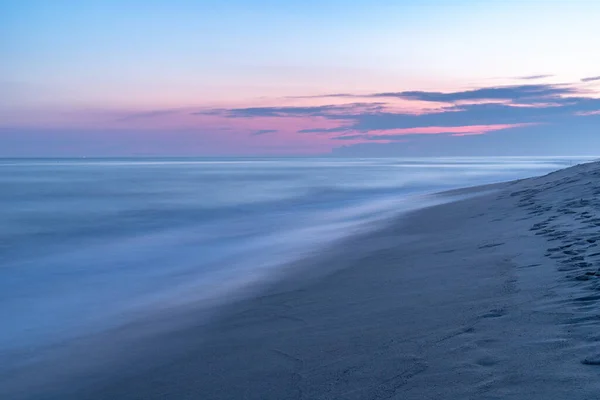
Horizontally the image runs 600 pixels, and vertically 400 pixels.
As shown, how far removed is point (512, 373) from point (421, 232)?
26.2 ft

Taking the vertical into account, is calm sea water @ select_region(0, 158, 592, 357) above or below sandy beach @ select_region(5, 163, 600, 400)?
below

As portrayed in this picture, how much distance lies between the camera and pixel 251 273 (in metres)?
8.99

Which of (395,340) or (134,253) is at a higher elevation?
(395,340)

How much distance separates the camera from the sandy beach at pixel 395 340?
3.26 metres

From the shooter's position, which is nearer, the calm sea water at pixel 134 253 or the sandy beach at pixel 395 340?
the sandy beach at pixel 395 340

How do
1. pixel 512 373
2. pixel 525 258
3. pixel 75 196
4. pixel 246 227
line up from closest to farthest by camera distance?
1. pixel 512 373
2. pixel 525 258
3. pixel 246 227
4. pixel 75 196

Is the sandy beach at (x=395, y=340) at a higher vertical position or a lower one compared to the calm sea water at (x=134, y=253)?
higher

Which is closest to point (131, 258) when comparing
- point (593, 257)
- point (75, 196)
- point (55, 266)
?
point (55, 266)

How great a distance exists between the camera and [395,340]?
13.7 ft

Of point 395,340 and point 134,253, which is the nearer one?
point 395,340

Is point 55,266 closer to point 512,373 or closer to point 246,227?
point 246,227

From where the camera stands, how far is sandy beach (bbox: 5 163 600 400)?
10.7 feet

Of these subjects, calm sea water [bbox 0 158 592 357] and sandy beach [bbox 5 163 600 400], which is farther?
calm sea water [bbox 0 158 592 357]

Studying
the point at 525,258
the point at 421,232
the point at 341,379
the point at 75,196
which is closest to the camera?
the point at 341,379
